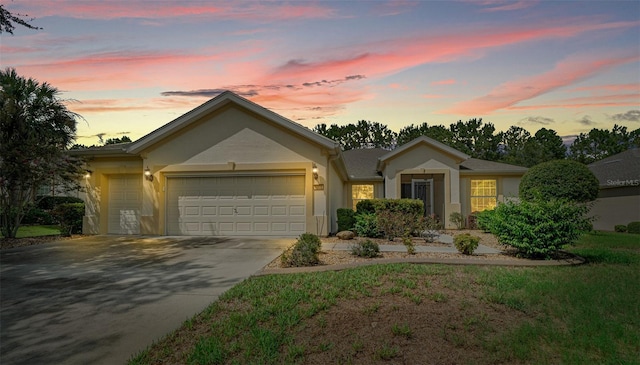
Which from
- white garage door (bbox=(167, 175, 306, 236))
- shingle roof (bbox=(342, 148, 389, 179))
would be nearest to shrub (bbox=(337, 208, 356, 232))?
white garage door (bbox=(167, 175, 306, 236))

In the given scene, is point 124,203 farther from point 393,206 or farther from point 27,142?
point 393,206

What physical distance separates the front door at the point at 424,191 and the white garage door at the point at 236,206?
7796 millimetres

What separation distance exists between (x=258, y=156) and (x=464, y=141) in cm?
3195

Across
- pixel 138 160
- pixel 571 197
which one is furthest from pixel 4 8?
pixel 571 197

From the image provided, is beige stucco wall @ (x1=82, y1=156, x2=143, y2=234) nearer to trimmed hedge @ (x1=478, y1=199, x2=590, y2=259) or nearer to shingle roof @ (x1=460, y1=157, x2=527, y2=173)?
trimmed hedge @ (x1=478, y1=199, x2=590, y2=259)

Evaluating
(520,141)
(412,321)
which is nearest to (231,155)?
(412,321)

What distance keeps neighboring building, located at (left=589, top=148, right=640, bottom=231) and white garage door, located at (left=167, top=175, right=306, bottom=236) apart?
50.2 feet

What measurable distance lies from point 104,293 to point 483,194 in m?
17.7

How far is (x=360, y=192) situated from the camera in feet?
64.3

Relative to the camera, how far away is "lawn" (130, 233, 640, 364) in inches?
145

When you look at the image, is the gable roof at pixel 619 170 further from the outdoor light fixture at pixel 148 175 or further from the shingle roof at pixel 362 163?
the outdoor light fixture at pixel 148 175

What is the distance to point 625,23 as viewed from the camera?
31.8 feet

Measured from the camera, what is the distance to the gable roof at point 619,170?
19.6m

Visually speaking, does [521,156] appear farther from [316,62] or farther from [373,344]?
[373,344]
